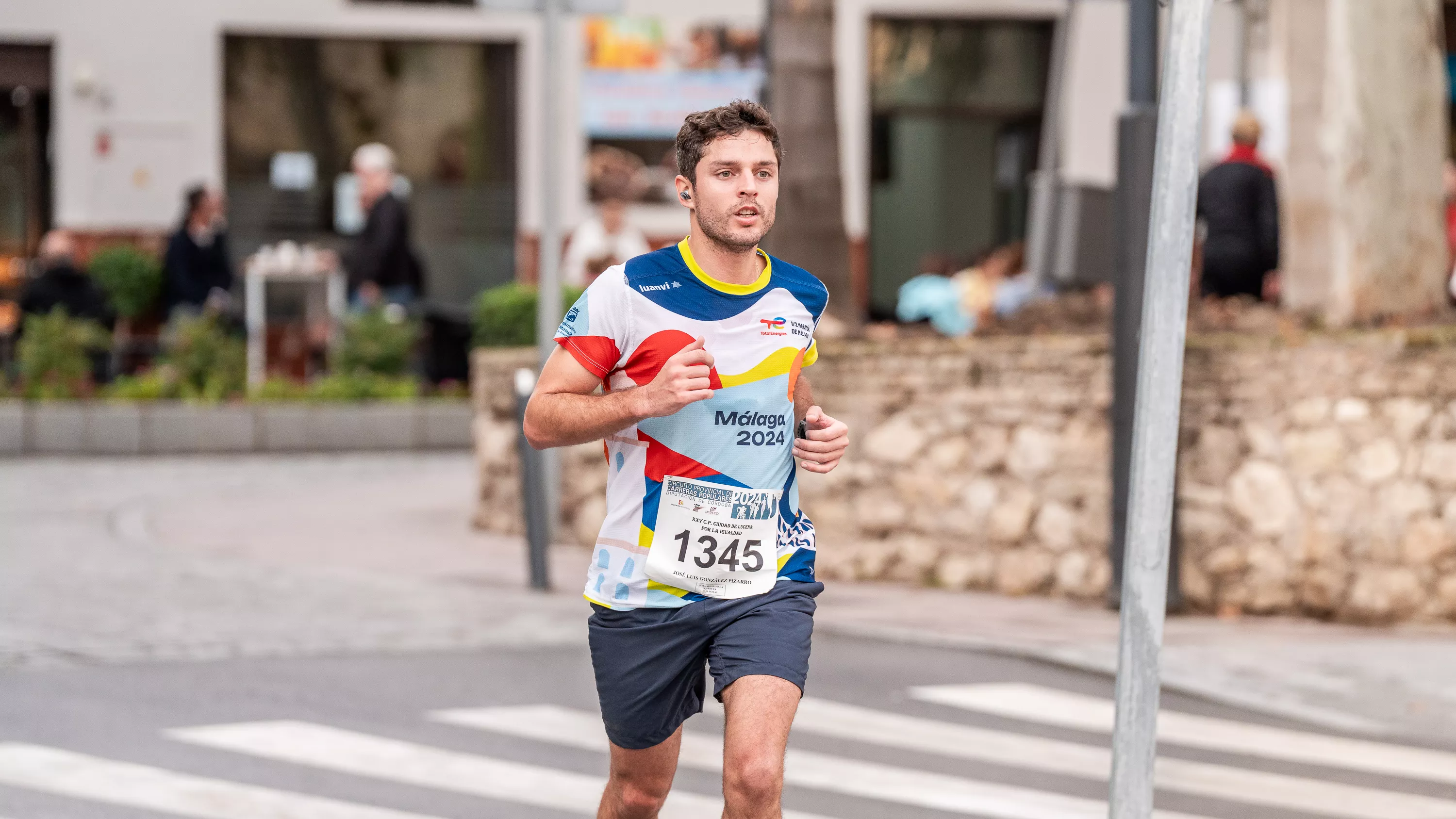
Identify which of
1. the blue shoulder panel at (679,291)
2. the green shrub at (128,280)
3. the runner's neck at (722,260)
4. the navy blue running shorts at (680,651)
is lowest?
the green shrub at (128,280)

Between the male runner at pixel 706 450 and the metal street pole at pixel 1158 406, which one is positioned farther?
the metal street pole at pixel 1158 406

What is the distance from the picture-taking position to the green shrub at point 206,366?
17734 mm

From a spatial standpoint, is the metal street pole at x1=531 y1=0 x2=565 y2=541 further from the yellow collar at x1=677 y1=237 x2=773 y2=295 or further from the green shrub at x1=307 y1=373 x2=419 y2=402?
the yellow collar at x1=677 y1=237 x2=773 y2=295

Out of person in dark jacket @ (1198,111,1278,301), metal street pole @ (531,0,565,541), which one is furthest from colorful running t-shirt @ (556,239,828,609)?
person in dark jacket @ (1198,111,1278,301)

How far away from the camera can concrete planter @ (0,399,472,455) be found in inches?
674

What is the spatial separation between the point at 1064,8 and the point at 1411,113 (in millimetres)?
13025

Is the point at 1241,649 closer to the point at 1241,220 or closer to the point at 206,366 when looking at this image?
the point at 1241,220

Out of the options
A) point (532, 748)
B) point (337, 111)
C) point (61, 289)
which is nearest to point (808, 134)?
point (532, 748)

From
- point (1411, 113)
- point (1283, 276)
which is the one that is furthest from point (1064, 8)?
point (1411, 113)

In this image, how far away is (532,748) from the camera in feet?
23.4

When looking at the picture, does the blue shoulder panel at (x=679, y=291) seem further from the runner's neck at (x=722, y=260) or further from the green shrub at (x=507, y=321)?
the green shrub at (x=507, y=321)

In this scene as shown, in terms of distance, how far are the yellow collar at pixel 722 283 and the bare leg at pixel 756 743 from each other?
2.49 feet

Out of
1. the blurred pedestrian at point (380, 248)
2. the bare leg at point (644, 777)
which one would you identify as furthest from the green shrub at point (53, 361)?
the bare leg at point (644, 777)

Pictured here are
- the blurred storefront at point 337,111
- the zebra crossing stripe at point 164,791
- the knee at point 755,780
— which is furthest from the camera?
the blurred storefront at point 337,111
